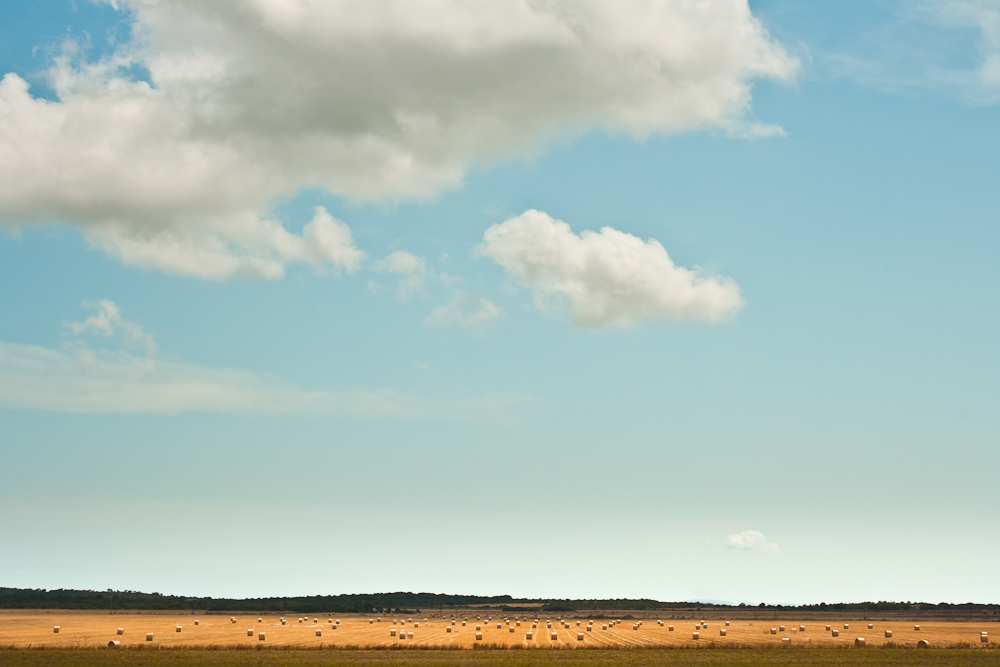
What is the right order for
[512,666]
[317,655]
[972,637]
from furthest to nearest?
1. [972,637]
2. [317,655]
3. [512,666]

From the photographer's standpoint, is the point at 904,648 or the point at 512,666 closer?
the point at 512,666

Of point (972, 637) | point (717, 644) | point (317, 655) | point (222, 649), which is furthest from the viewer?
point (972, 637)

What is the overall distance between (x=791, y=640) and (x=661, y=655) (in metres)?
22.5

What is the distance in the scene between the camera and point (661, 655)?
57.9 m

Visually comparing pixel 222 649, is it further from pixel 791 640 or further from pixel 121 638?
pixel 791 640

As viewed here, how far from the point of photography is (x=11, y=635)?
8125cm

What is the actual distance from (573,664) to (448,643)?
25428mm

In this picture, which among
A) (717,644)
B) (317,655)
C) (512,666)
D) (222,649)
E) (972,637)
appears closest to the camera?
(512,666)

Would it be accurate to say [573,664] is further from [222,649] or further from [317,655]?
[222,649]

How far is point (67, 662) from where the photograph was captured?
50.0m

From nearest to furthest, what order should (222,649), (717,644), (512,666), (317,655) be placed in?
1. (512,666)
2. (317,655)
3. (222,649)
4. (717,644)

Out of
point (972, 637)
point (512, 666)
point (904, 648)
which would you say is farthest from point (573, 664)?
point (972, 637)

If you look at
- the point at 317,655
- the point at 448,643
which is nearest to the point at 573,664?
the point at 317,655

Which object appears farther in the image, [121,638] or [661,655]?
[121,638]
